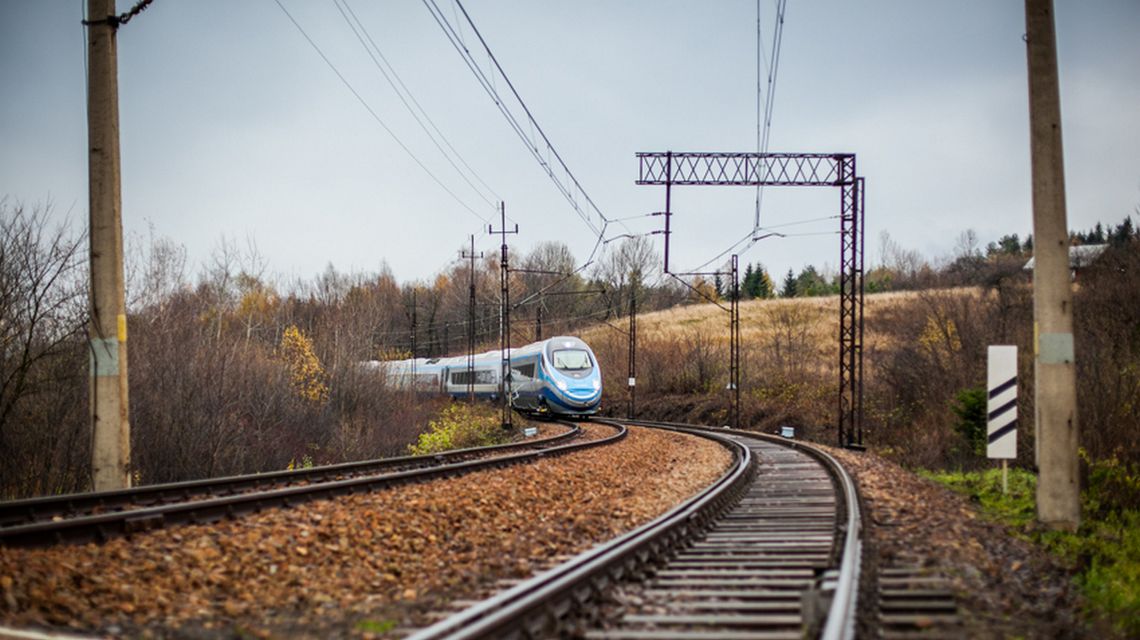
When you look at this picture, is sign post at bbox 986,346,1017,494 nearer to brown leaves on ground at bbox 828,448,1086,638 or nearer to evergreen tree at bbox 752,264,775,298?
brown leaves on ground at bbox 828,448,1086,638

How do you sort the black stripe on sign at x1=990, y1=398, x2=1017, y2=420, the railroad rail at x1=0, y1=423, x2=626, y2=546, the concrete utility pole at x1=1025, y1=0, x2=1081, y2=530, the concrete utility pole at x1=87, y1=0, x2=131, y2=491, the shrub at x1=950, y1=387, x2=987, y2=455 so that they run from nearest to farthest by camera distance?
the railroad rail at x1=0, y1=423, x2=626, y2=546, the concrete utility pole at x1=1025, y1=0, x2=1081, y2=530, the concrete utility pole at x1=87, y1=0, x2=131, y2=491, the black stripe on sign at x1=990, y1=398, x2=1017, y2=420, the shrub at x1=950, y1=387, x2=987, y2=455

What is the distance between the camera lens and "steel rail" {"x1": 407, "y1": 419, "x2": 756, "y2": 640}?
4902mm

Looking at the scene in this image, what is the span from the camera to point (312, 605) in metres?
6.35

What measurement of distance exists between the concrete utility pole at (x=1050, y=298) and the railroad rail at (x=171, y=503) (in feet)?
26.3

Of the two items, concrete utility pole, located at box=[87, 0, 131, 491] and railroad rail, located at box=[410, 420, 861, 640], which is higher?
concrete utility pole, located at box=[87, 0, 131, 491]

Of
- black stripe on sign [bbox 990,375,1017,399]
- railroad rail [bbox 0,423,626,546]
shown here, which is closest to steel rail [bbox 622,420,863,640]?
black stripe on sign [bbox 990,375,1017,399]

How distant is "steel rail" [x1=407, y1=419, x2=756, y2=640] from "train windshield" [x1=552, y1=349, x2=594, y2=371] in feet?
84.3

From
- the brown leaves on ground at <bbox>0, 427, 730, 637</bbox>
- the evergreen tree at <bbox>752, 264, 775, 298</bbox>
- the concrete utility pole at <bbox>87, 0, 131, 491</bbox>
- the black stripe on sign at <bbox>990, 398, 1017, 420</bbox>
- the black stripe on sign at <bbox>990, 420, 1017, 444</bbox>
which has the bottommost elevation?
the brown leaves on ground at <bbox>0, 427, 730, 637</bbox>

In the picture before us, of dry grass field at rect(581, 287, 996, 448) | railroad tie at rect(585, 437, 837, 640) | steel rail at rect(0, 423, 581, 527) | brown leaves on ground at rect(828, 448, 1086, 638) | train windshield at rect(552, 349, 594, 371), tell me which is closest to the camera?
railroad tie at rect(585, 437, 837, 640)

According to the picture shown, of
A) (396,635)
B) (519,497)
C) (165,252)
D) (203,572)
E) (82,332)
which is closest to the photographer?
(396,635)

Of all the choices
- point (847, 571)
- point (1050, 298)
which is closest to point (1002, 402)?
point (1050, 298)

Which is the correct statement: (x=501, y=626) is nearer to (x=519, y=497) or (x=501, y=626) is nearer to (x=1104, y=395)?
(x=519, y=497)

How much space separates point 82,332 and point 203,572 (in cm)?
1169

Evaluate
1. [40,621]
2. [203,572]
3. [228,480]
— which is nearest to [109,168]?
[228,480]
